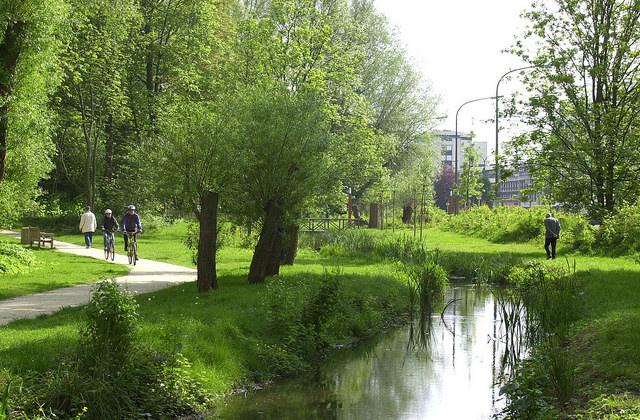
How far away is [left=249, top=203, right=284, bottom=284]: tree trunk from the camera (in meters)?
18.5

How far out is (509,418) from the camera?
996cm

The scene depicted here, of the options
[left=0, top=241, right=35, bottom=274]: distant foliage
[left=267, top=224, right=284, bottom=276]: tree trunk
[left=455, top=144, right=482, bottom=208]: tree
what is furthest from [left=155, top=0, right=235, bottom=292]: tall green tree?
[left=455, top=144, right=482, bottom=208]: tree

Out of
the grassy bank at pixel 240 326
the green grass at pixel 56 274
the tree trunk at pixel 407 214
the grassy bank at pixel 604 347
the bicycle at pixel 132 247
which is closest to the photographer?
the grassy bank at pixel 604 347

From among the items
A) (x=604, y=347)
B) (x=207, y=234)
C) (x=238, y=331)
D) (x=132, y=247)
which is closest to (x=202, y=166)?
(x=207, y=234)

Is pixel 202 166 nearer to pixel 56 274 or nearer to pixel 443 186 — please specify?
pixel 56 274

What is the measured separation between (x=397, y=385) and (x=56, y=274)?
1183 cm

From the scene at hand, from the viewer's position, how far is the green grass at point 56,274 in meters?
18.1

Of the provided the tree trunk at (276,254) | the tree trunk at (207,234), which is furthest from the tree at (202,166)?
the tree trunk at (276,254)

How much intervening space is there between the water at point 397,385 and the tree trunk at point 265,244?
3486 millimetres

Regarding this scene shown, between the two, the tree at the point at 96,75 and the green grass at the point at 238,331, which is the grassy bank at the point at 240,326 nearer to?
the green grass at the point at 238,331

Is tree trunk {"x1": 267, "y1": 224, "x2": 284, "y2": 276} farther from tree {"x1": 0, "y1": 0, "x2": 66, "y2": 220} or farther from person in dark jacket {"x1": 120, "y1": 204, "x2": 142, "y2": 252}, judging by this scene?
tree {"x1": 0, "y1": 0, "x2": 66, "y2": 220}

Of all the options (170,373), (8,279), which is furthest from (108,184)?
(170,373)

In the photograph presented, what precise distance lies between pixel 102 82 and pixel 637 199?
90.3 feet

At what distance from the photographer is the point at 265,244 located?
18.5 metres
